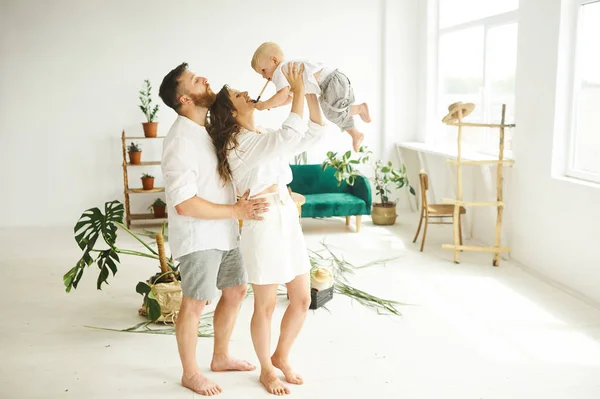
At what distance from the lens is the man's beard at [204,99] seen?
2920 mm

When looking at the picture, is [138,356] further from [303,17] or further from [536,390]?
[303,17]

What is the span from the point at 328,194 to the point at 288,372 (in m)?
4.17

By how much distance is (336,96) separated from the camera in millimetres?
2994

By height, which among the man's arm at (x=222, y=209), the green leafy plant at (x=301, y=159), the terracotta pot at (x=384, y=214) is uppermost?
the man's arm at (x=222, y=209)

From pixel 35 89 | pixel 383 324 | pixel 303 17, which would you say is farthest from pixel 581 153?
pixel 35 89

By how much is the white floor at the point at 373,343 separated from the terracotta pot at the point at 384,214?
1746 millimetres

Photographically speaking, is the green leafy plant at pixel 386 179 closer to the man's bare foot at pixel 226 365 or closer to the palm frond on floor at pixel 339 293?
the palm frond on floor at pixel 339 293

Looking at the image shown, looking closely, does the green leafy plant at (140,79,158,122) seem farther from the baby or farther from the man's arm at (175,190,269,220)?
the man's arm at (175,190,269,220)

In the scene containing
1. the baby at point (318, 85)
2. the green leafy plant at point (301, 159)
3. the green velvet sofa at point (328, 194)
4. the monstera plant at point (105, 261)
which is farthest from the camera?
the green leafy plant at point (301, 159)

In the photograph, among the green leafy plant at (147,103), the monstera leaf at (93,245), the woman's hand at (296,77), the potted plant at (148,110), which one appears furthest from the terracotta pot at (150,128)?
the woman's hand at (296,77)

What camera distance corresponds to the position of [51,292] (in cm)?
499

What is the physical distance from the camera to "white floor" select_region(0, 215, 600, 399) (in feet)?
10.7

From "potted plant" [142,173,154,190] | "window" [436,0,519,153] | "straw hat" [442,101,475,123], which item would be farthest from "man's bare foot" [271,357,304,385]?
"potted plant" [142,173,154,190]

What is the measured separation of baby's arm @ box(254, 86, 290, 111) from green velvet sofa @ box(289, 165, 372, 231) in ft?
12.2
